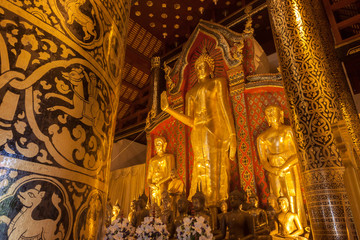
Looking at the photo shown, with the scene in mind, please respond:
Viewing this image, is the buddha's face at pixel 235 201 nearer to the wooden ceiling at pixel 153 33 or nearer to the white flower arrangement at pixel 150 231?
the white flower arrangement at pixel 150 231

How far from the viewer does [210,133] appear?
13.1 feet

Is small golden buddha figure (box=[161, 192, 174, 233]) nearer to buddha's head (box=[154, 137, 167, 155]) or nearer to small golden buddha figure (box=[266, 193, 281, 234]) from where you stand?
small golden buddha figure (box=[266, 193, 281, 234])

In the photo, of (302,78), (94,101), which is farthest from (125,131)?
(94,101)

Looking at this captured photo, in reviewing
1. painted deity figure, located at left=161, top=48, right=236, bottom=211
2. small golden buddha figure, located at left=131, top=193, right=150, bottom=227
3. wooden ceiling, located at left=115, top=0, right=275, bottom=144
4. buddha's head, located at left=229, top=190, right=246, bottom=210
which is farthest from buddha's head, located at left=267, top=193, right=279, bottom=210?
wooden ceiling, located at left=115, top=0, right=275, bottom=144

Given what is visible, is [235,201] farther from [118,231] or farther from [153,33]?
[153,33]

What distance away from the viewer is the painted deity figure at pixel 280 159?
3.15m

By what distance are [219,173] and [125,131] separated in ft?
15.9

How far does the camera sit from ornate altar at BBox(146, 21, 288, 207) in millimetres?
3830

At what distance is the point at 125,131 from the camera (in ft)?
26.4

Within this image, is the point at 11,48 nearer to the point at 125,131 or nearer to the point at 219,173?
the point at 219,173

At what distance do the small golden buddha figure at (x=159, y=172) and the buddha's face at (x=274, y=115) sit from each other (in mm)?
1889

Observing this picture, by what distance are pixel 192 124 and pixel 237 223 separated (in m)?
1.92

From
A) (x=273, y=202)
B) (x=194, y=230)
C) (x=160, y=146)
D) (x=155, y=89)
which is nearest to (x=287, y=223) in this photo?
(x=273, y=202)

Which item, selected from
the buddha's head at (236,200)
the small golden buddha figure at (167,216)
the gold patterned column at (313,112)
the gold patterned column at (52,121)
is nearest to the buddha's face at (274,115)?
the buddha's head at (236,200)
